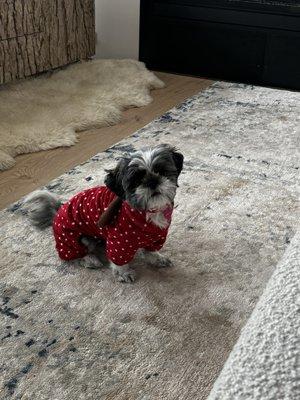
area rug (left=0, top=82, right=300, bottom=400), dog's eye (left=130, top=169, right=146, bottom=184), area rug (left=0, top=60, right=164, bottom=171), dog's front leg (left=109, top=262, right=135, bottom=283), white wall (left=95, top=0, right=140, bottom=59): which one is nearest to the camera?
area rug (left=0, top=82, right=300, bottom=400)

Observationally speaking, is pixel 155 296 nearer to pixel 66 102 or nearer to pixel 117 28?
pixel 66 102

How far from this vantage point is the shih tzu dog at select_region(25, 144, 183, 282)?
1.29 m

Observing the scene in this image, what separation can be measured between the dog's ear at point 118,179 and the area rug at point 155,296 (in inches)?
11.7

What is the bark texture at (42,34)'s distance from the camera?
300cm

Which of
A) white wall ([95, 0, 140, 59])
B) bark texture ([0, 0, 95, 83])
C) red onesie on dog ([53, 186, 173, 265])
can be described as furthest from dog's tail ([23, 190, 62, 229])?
white wall ([95, 0, 140, 59])

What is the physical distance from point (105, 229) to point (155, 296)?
241mm

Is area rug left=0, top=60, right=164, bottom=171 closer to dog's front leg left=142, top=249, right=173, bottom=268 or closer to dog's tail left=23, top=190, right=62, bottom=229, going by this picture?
dog's tail left=23, top=190, right=62, bottom=229

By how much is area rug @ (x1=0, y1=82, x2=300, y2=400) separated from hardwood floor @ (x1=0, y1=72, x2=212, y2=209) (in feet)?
0.32

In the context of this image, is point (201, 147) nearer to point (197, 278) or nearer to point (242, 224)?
point (242, 224)

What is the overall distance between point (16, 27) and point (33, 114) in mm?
680

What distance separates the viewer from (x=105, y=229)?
1396 mm

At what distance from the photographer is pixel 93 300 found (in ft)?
4.50

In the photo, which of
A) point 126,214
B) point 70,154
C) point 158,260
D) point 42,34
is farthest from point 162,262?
point 42,34

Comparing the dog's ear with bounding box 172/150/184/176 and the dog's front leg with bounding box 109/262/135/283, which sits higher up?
the dog's ear with bounding box 172/150/184/176
